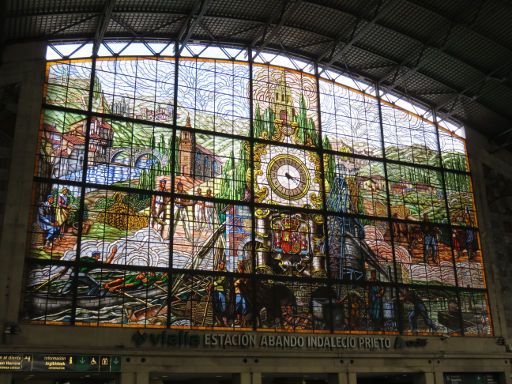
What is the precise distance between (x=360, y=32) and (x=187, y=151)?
37.4 feet

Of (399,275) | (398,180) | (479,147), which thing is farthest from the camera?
(479,147)

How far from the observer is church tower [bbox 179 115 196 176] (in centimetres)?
3088

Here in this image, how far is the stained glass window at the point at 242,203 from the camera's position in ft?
91.8

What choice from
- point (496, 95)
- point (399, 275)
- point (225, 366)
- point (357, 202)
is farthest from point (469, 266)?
point (225, 366)

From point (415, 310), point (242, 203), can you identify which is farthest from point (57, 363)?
point (415, 310)

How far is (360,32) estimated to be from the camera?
110 ft

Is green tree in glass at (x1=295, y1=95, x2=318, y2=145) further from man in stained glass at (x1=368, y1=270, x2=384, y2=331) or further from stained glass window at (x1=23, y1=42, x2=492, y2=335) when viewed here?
man in stained glass at (x1=368, y1=270, x2=384, y2=331)

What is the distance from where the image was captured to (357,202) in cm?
3438

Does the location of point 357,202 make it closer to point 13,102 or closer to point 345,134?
point 345,134

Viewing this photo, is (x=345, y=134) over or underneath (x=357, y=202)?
over

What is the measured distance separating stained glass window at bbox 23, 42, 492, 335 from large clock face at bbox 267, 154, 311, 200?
0.25 ft

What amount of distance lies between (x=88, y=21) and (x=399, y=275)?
2078 centimetres

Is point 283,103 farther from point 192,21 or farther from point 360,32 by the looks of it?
point 192,21

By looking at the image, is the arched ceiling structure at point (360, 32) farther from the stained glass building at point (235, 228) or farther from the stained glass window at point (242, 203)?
the stained glass window at point (242, 203)
